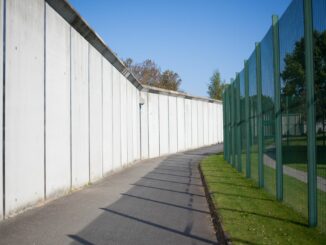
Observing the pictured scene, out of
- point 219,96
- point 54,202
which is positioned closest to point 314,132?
point 54,202

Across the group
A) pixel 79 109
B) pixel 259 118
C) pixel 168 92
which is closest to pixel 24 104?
pixel 79 109

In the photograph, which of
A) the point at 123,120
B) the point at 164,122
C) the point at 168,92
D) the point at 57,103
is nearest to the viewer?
the point at 57,103

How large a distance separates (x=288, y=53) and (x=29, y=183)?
17.4 ft

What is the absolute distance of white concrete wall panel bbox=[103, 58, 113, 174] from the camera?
16016mm

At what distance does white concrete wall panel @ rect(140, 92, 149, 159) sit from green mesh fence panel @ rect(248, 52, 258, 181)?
42.1ft

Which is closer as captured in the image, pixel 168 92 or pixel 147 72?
pixel 168 92

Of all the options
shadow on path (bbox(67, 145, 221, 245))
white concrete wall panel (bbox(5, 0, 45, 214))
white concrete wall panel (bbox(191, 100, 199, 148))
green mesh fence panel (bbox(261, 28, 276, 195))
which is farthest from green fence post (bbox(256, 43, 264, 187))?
white concrete wall panel (bbox(191, 100, 199, 148))

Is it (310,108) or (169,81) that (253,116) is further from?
(169,81)

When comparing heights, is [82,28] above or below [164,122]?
above

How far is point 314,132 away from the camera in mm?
6395

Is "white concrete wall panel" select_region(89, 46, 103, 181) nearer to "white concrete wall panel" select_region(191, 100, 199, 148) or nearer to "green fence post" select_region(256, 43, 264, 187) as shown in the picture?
"green fence post" select_region(256, 43, 264, 187)

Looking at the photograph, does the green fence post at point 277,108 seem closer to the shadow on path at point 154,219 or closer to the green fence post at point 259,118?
the shadow on path at point 154,219

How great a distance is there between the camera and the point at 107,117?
1652 centimetres

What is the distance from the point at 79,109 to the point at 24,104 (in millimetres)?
4050
